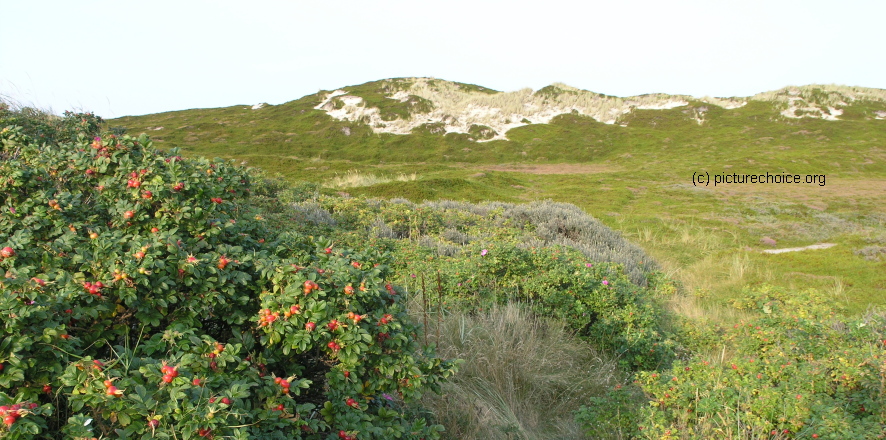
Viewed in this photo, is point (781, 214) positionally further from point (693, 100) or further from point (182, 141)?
point (693, 100)

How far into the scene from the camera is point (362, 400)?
2.44 meters

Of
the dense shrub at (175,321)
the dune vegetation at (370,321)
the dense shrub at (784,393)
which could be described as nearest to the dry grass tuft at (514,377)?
the dune vegetation at (370,321)

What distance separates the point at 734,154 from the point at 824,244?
1058 inches

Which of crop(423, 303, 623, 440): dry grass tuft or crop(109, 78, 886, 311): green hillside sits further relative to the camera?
crop(109, 78, 886, 311): green hillside

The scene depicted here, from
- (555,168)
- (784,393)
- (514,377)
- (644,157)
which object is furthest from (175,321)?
(644,157)

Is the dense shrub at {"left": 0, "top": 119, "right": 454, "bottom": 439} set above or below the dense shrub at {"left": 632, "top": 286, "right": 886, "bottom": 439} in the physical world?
above

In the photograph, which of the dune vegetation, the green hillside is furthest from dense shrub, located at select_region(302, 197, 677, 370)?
the green hillside

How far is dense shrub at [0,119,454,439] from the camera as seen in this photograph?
5.60 feet

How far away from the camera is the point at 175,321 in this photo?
2287mm

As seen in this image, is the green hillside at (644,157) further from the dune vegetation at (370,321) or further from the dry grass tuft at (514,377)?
the dry grass tuft at (514,377)

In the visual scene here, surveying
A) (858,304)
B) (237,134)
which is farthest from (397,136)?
(858,304)

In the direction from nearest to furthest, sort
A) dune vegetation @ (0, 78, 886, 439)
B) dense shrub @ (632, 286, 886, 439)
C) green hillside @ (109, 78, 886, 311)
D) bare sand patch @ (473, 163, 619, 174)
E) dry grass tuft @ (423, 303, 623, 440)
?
dune vegetation @ (0, 78, 886, 439) < dense shrub @ (632, 286, 886, 439) < dry grass tuft @ (423, 303, 623, 440) < green hillside @ (109, 78, 886, 311) < bare sand patch @ (473, 163, 619, 174)

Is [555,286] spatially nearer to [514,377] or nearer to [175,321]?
[514,377]

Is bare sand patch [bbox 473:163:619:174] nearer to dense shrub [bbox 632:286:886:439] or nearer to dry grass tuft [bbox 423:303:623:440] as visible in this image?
dry grass tuft [bbox 423:303:623:440]
